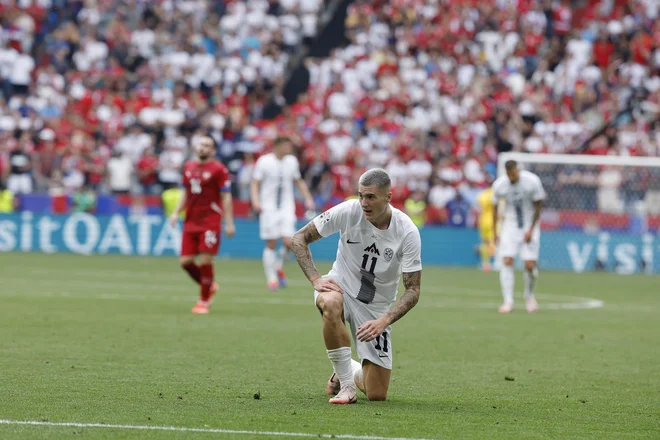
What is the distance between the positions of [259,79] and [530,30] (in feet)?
27.0

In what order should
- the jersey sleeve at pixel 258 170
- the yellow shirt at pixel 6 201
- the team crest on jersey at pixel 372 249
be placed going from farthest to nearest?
the yellow shirt at pixel 6 201, the jersey sleeve at pixel 258 170, the team crest on jersey at pixel 372 249

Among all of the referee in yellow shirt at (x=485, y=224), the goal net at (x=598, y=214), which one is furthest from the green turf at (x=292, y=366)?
the goal net at (x=598, y=214)

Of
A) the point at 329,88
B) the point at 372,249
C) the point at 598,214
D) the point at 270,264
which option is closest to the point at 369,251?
the point at 372,249

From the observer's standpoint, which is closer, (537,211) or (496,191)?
(537,211)

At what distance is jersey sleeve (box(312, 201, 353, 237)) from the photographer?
817 cm

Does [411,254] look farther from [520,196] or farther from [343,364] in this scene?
[520,196]

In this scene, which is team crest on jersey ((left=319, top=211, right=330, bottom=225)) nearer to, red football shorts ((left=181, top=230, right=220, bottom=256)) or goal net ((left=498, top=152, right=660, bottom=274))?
red football shorts ((left=181, top=230, right=220, bottom=256))

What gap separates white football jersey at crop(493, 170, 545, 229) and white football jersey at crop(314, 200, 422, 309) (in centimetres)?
815

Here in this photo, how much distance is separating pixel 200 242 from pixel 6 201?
48.2 feet

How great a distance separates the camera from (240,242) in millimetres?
28562

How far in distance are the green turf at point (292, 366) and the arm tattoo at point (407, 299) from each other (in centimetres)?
63

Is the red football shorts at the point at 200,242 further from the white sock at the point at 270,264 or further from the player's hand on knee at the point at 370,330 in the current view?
the player's hand on knee at the point at 370,330

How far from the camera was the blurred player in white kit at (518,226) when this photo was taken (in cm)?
1638

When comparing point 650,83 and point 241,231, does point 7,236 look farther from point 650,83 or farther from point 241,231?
point 650,83
